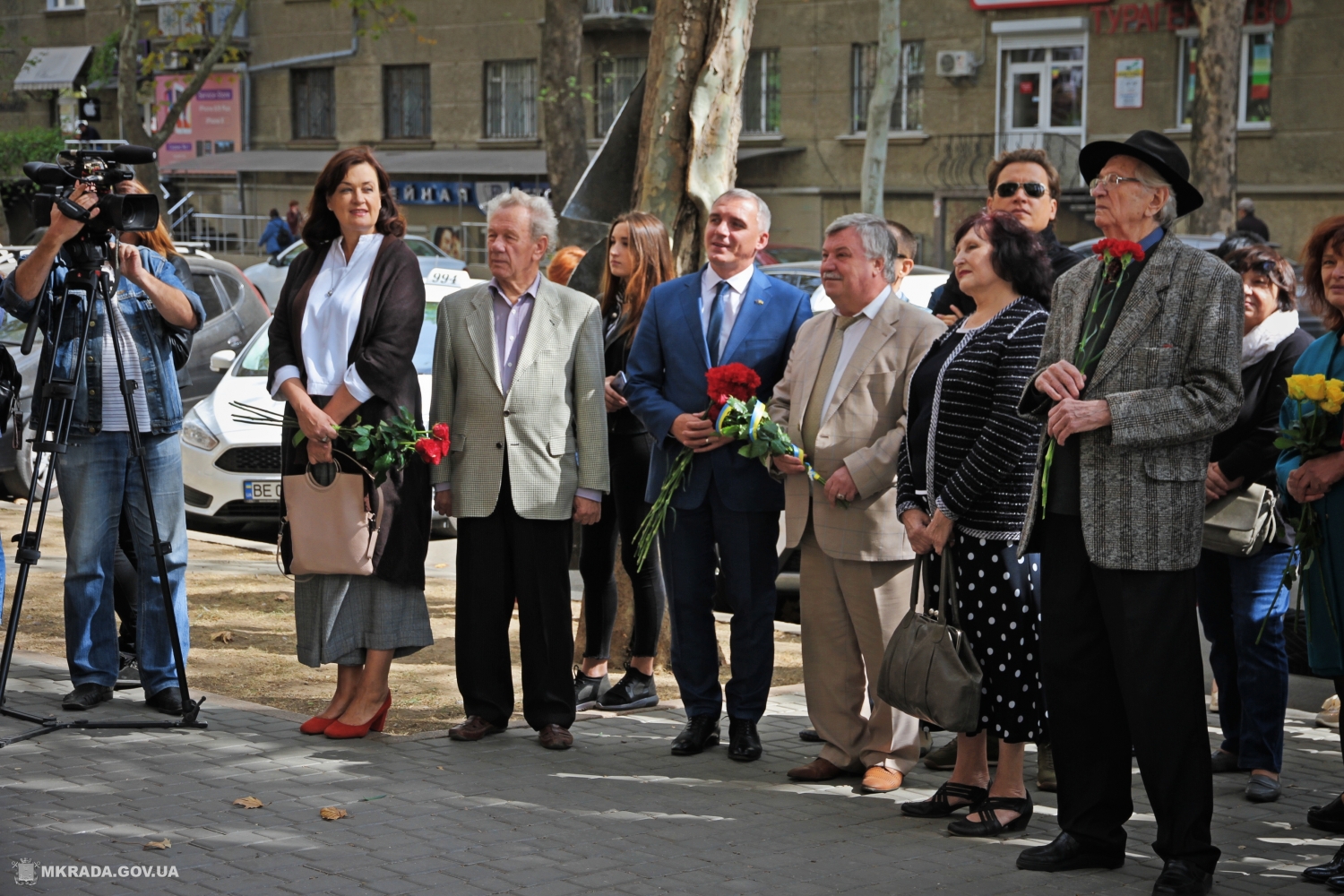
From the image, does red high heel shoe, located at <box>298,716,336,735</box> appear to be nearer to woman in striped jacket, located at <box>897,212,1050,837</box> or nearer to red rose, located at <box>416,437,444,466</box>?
red rose, located at <box>416,437,444,466</box>

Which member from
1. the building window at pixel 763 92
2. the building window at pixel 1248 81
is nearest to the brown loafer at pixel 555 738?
the building window at pixel 1248 81

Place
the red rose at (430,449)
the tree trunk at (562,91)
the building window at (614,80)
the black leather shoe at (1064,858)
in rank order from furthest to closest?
1. the building window at (614,80)
2. the tree trunk at (562,91)
3. the red rose at (430,449)
4. the black leather shoe at (1064,858)

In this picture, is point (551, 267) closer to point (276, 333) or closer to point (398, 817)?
point (276, 333)

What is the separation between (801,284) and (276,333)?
31.7ft

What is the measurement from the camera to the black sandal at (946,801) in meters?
5.45

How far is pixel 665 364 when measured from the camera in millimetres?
6527

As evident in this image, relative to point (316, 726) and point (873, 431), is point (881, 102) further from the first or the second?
point (316, 726)

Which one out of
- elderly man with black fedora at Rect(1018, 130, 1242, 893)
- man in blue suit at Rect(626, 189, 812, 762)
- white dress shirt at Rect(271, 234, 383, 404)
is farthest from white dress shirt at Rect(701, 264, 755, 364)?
elderly man with black fedora at Rect(1018, 130, 1242, 893)

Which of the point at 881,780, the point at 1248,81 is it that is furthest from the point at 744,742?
the point at 1248,81

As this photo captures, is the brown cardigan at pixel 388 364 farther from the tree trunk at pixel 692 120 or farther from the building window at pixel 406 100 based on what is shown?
the building window at pixel 406 100

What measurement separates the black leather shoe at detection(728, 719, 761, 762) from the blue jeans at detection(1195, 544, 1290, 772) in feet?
6.05

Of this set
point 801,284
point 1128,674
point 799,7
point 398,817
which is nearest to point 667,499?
point 398,817

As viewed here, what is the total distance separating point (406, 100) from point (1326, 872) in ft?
129

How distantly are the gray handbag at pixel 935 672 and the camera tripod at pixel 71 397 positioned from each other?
2949mm
